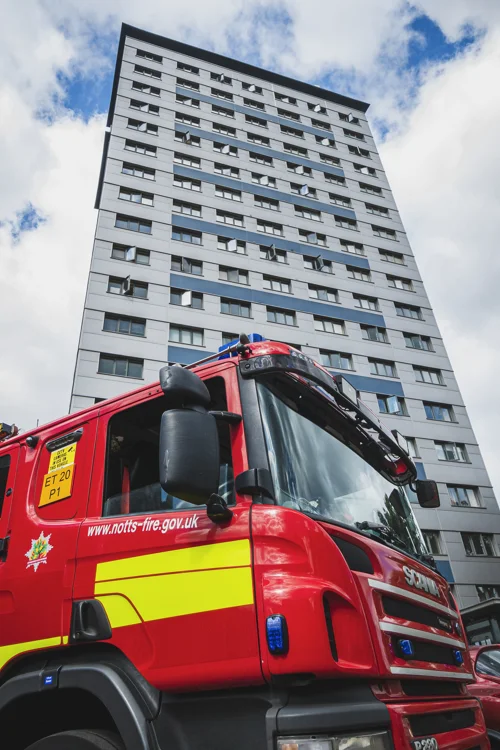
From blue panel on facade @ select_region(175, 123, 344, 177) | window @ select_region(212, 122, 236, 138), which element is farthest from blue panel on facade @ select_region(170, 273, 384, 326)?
window @ select_region(212, 122, 236, 138)

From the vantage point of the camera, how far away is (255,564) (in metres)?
2.12

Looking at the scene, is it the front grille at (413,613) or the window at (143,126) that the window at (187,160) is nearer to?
the window at (143,126)

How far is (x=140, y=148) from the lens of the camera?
2825 cm

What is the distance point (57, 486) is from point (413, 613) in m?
2.14

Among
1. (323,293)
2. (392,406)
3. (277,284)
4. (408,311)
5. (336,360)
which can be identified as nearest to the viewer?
(392,406)

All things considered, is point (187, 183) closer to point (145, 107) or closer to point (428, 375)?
point (145, 107)

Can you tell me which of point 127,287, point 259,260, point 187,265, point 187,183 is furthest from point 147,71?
point 127,287

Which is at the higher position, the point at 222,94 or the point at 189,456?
the point at 222,94

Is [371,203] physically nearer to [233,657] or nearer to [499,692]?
[499,692]

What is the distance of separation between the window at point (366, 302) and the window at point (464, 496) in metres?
10.8

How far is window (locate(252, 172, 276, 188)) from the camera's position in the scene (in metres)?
30.8

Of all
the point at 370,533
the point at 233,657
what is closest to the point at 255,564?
the point at 233,657

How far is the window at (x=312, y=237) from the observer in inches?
1176

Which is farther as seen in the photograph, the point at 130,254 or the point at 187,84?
the point at 187,84
